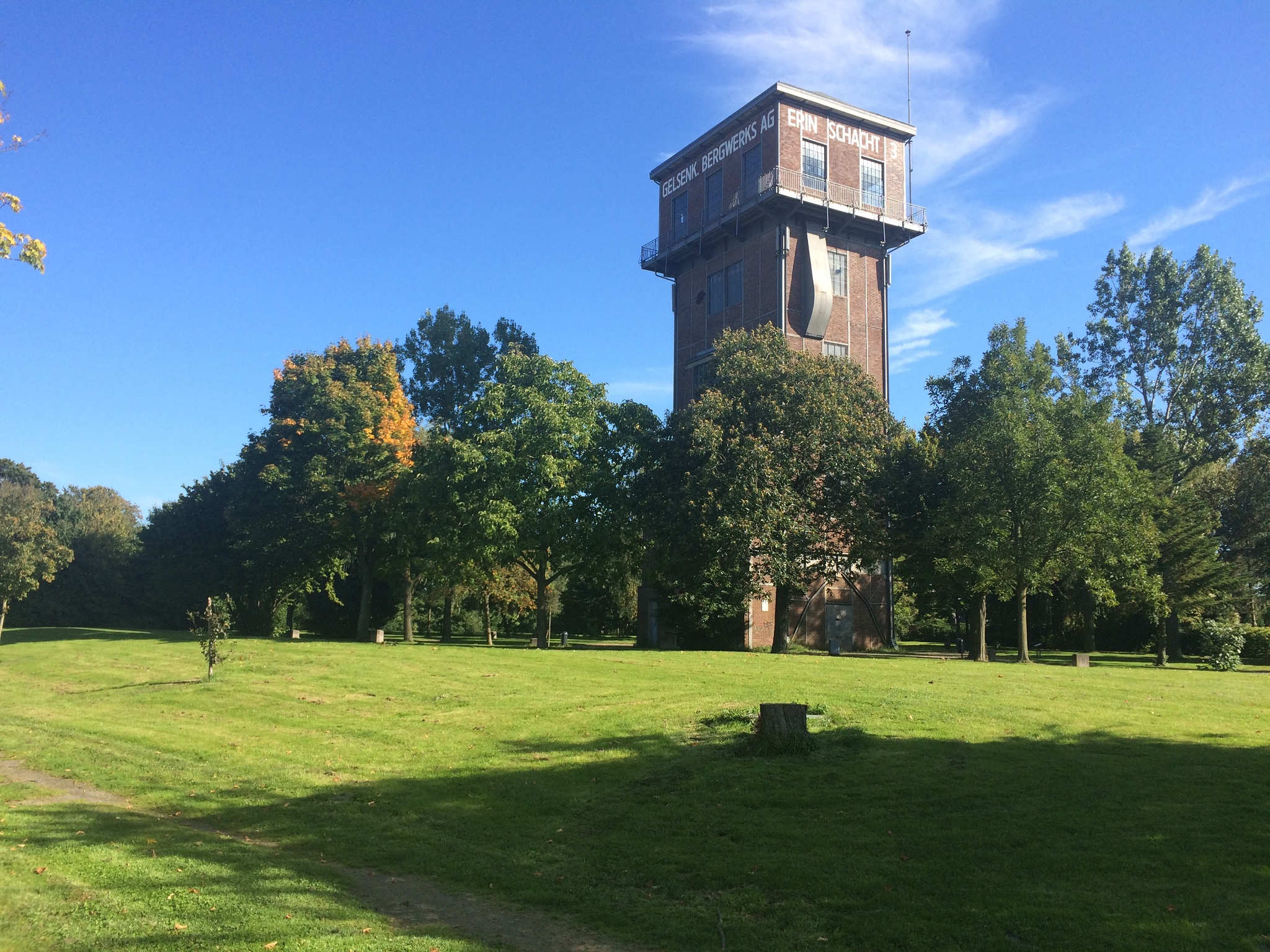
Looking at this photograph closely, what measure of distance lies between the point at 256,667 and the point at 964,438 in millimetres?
29975

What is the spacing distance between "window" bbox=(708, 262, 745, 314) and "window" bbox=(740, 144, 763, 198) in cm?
411

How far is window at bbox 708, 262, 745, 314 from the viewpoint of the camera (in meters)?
51.7

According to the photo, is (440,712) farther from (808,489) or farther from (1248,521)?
(1248,521)

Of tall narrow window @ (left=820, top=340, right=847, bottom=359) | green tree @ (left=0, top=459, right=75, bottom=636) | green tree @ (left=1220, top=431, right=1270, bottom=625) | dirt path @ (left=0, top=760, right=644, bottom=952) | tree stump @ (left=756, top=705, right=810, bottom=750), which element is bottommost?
dirt path @ (left=0, top=760, right=644, bottom=952)

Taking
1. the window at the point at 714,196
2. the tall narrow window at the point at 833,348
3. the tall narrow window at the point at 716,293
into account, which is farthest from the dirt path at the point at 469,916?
the window at the point at 714,196

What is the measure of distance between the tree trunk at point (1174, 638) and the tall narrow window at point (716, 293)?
29146 mm

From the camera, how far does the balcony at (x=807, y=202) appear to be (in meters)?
48.8

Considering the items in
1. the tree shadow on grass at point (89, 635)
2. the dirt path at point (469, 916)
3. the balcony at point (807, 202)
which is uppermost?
the balcony at point (807, 202)

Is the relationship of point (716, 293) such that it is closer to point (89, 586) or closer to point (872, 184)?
point (872, 184)

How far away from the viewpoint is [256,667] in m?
27.9

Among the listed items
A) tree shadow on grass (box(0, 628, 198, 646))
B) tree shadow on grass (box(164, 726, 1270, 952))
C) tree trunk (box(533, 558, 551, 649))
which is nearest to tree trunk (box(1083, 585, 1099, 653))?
tree trunk (box(533, 558, 551, 649))

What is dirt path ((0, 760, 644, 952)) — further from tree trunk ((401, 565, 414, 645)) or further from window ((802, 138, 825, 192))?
window ((802, 138, 825, 192))

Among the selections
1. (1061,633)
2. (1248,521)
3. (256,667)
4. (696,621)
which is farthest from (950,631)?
(256,667)

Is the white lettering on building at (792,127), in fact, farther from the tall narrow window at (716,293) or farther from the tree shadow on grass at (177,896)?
the tree shadow on grass at (177,896)
